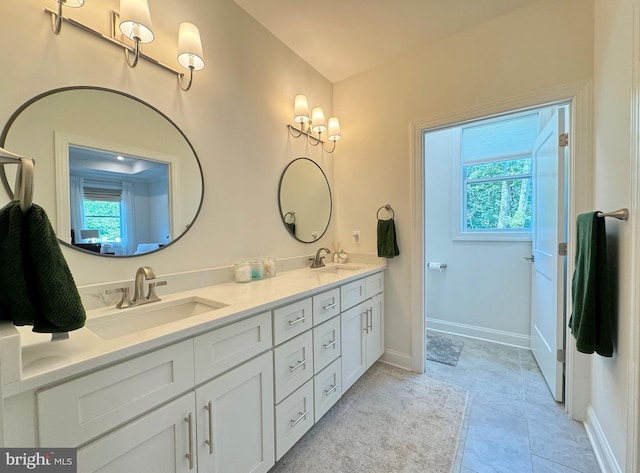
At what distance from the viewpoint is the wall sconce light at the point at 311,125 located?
2.09 metres

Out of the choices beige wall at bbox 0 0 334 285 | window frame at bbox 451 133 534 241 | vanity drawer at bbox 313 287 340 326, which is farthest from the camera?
window frame at bbox 451 133 534 241

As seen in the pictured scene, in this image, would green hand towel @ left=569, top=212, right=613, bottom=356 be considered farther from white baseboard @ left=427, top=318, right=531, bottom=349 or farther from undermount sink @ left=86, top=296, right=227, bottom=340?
undermount sink @ left=86, top=296, right=227, bottom=340

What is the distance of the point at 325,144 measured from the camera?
8.50 feet

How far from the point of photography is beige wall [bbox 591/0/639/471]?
3.65ft

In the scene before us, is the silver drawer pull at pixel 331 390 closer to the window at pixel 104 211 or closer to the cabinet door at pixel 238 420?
the cabinet door at pixel 238 420

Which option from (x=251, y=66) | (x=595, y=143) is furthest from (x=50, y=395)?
(x=595, y=143)

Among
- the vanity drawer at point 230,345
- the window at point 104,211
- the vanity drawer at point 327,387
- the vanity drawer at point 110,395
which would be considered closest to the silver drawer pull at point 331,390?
the vanity drawer at point 327,387

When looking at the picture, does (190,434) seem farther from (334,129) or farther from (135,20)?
(334,129)

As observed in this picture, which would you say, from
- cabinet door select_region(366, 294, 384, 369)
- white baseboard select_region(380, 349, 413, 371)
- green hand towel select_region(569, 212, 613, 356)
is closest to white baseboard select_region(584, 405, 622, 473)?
green hand towel select_region(569, 212, 613, 356)

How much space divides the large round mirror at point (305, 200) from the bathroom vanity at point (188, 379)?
63 centimetres

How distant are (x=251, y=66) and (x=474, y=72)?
165 cm

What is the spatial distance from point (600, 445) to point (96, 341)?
2385mm

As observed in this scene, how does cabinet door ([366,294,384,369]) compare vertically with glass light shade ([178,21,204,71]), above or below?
below

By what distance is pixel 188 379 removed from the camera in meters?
0.93
